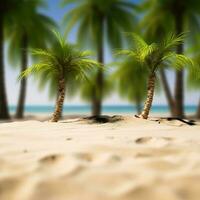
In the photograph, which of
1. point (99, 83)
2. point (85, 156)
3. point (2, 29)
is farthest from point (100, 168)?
point (99, 83)

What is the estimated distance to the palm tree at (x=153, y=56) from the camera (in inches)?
280

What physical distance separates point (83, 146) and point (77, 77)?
398 cm

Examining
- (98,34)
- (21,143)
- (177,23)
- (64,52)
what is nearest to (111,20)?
(98,34)

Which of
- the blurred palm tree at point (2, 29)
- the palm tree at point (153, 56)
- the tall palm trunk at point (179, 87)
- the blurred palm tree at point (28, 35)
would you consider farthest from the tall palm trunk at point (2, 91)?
the palm tree at point (153, 56)

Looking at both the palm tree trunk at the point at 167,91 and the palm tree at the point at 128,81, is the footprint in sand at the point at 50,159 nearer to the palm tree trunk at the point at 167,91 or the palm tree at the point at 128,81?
the palm tree at the point at 128,81

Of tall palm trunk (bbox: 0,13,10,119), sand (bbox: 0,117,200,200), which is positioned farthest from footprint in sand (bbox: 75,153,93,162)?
tall palm trunk (bbox: 0,13,10,119)

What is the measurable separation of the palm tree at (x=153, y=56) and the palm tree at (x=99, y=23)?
13.5m

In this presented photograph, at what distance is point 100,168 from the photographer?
2.89m

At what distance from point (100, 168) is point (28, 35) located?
20.8 m

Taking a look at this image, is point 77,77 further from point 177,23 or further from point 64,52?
point 177,23

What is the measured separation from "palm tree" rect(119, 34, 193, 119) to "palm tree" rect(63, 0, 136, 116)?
44.4ft

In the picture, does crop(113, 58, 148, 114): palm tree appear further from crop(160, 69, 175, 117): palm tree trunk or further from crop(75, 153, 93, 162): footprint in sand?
crop(75, 153, 93, 162): footprint in sand

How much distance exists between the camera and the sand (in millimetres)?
2525

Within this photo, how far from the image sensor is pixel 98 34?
21.0 meters
